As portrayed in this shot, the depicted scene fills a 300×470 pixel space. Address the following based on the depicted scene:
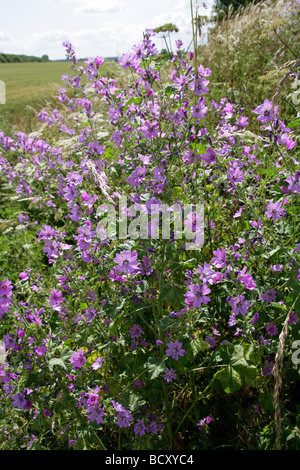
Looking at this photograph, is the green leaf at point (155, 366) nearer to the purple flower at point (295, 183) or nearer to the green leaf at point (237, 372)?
the green leaf at point (237, 372)

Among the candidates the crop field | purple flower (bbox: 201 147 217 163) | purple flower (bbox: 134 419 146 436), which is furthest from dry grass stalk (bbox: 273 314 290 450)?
purple flower (bbox: 201 147 217 163)

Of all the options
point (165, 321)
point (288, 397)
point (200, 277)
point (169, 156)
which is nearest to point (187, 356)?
point (165, 321)

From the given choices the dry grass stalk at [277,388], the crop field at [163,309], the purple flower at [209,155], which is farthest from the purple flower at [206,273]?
the purple flower at [209,155]

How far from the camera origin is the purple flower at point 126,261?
172 centimetres

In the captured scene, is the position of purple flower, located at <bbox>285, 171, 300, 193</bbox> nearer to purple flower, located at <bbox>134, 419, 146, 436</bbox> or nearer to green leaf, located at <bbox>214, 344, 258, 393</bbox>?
green leaf, located at <bbox>214, 344, 258, 393</bbox>

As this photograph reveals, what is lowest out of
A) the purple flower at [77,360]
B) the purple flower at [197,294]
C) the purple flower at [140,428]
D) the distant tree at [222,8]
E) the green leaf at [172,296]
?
the purple flower at [140,428]

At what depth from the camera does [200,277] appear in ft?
5.60

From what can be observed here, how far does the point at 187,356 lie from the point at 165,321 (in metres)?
0.27

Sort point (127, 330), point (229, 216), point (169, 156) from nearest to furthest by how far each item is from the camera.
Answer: point (169, 156), point (127, 330), point (229, 216)

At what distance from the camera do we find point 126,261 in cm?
175

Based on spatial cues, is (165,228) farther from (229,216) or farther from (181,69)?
(229,216)

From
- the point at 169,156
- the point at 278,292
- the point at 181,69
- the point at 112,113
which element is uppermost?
the point at 181,69

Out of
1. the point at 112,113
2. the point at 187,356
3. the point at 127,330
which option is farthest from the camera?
the point at 112,113

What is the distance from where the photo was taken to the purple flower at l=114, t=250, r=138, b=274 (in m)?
1.72
